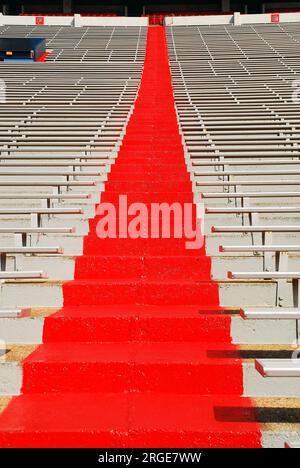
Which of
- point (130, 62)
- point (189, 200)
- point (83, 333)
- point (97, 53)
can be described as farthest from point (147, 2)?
point (83, 333)

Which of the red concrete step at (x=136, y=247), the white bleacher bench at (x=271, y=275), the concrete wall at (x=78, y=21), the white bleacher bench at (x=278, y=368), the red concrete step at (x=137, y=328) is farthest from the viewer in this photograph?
the concrete wall at (x=78, y=21)

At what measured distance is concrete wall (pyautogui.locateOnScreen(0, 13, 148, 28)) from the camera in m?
21.9

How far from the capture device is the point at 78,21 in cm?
2166

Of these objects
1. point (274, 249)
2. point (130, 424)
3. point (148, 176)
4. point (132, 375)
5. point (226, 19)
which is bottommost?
point (130, 424)

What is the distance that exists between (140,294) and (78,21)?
2061 cm

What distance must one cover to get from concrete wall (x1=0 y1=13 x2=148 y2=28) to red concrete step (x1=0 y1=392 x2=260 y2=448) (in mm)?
21292

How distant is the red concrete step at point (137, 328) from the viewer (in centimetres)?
277

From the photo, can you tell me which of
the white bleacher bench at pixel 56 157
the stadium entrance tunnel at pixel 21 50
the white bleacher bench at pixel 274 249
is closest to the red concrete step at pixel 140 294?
the white bleacher bench at pixel 274 249

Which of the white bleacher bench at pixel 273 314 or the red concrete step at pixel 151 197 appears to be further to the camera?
the red concrete step at pixel 151 197

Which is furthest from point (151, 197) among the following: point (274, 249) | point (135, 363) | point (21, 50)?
point (21, 50)

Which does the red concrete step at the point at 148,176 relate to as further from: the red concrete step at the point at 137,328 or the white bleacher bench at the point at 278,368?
the white bleacher bench at the point at 278,368

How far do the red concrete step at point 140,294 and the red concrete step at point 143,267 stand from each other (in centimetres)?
20

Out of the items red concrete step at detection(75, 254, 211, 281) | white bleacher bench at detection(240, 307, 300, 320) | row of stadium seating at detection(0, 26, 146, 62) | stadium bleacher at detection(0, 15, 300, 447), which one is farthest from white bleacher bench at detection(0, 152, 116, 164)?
row of stadium seating at detection(0, 26, 146, 62)

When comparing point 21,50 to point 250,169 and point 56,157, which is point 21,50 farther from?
point 250,169
